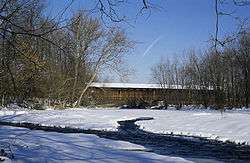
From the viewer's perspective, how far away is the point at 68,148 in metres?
14.4

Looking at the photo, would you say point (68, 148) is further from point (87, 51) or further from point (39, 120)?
point (87, 51)

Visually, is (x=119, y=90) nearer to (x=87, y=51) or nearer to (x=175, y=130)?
(x=87, y=51)

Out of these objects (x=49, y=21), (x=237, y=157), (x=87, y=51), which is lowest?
(x=237, y=157)

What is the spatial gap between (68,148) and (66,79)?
116 ft

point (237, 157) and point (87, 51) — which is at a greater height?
point (87, 51)

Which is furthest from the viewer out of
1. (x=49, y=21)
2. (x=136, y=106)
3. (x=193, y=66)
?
(x=193, y=66)

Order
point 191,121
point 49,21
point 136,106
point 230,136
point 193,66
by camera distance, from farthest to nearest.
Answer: point 193,66, point 136,106, point 191,121, point 230,136, point 49,21

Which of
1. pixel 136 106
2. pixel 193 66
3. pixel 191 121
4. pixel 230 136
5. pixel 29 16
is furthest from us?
pixel 193 66

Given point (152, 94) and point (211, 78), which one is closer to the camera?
point (211, 78)

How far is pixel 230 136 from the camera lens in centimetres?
2156

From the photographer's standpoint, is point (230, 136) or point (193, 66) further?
point (193, 66)

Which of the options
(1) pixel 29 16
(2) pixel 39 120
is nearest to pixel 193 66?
(2) pixel 39 120

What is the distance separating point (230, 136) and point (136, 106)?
163ft

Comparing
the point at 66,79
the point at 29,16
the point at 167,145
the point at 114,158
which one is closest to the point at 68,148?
the point at 114,158
